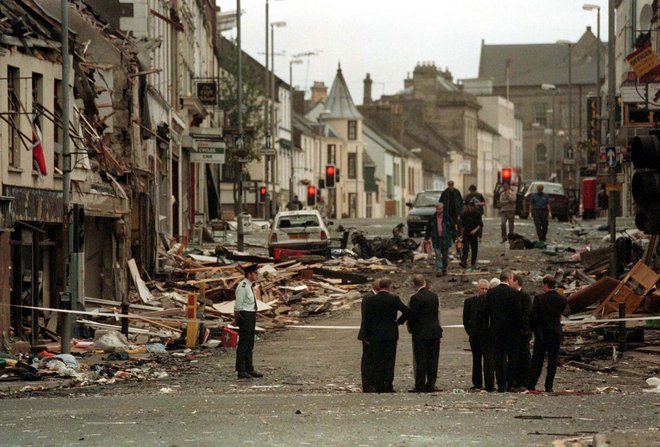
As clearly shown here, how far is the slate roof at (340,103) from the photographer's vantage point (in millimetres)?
125000

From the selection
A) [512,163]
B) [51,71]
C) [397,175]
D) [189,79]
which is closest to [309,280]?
[51,71]

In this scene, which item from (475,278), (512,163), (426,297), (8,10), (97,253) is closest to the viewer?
(426,297)

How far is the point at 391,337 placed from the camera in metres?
20.4

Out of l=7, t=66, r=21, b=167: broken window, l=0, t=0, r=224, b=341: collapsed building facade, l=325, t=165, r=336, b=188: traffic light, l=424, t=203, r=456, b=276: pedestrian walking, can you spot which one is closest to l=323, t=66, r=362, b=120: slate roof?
l=325, t=165, r=336, b=188: traffic light

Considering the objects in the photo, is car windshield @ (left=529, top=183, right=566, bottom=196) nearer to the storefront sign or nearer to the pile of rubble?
the storefront sign

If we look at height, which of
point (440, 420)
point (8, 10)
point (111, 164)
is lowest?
point (440, 420)

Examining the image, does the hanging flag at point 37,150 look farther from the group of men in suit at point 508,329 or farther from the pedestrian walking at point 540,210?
the pedestrian walking at point 540,210

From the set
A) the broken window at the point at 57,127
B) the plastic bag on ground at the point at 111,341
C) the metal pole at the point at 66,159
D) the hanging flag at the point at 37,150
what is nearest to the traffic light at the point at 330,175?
the broken window at the point at 57,127

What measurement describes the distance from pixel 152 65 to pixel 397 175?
3622 inches

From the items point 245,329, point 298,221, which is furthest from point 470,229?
point 245,329

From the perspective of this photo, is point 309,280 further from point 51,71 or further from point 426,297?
point 426,297

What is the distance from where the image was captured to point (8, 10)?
26.8 meters

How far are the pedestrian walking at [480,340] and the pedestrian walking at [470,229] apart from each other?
15.2 meters

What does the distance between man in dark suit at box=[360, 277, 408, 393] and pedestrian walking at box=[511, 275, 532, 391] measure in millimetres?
1508
